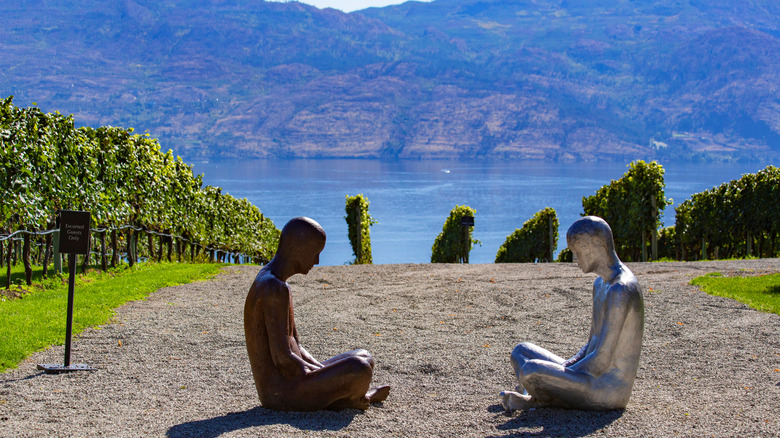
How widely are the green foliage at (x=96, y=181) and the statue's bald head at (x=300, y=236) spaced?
29.0 feet

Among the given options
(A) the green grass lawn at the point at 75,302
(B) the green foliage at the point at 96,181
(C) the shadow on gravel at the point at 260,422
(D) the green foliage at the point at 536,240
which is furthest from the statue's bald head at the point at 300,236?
(D) the green foliage at the point at 536,240

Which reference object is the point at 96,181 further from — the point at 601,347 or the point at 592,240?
the point at 601,347

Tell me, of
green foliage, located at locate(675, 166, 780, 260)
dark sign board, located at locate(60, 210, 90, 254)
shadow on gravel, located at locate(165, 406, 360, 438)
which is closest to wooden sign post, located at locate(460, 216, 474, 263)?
green foliage, located at locate(675, 166, 780, 260)

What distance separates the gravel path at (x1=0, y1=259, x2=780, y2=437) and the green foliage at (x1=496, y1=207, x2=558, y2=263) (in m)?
12.8

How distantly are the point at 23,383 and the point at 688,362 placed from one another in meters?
7.68

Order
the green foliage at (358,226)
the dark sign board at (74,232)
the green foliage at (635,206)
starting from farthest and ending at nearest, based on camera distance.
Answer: the green foliage at (358,226)
the green foliage at (635,206)
the dark sign board at (74,232)

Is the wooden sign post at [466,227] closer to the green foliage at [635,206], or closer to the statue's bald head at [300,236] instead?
the green foliage at [635,206]

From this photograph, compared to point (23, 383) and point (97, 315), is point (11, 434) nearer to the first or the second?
point (23, 383)

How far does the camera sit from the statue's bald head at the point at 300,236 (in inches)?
249

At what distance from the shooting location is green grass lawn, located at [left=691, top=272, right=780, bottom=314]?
39.5 feet

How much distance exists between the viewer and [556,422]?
6250 mm

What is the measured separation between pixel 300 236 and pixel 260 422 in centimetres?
167

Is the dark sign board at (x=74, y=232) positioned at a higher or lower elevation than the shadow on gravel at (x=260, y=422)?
higher

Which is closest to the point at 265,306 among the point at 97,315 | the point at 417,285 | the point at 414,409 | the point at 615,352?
the point at 414,409
